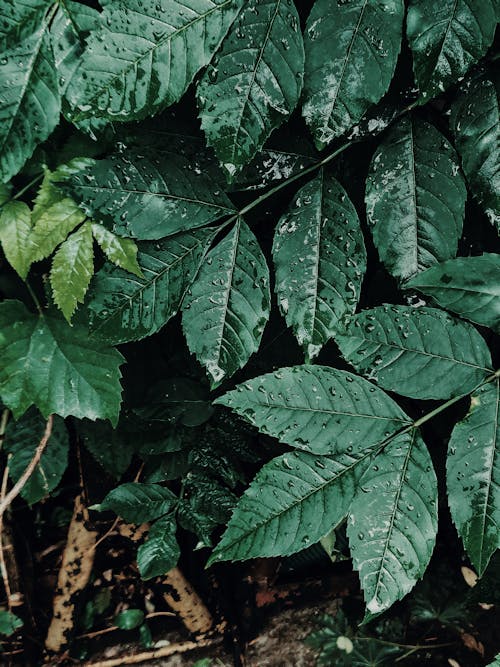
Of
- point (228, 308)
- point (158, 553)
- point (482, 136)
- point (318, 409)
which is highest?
point (482, 136)

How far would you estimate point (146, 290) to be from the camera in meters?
0.96

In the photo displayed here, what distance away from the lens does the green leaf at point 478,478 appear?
2.67 feet

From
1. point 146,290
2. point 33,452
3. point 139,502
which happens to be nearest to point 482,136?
point 146,290

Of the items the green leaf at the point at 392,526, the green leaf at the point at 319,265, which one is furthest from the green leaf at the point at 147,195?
the green leaf at the point at 392,526

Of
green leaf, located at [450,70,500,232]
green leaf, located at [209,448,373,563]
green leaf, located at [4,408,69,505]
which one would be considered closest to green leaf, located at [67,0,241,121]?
green leaf, located at [450,70,500,232]

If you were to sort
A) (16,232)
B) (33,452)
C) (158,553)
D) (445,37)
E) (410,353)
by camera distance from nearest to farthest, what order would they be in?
(445,37), (410,353), (16,232), (158,553), (33,452)

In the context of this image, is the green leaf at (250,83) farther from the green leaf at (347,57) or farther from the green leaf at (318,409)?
the green leaf at (318,409)

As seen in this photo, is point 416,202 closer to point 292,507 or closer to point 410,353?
point 410,353

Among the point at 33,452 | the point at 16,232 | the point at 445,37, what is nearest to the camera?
the point at 445,37

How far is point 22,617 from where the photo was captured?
1688 mm

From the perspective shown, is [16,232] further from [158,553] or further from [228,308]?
[158,553]

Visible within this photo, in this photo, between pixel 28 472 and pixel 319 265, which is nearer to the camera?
pixel 319 265

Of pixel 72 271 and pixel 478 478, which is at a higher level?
pixel 72 271

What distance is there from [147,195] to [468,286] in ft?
1.70
